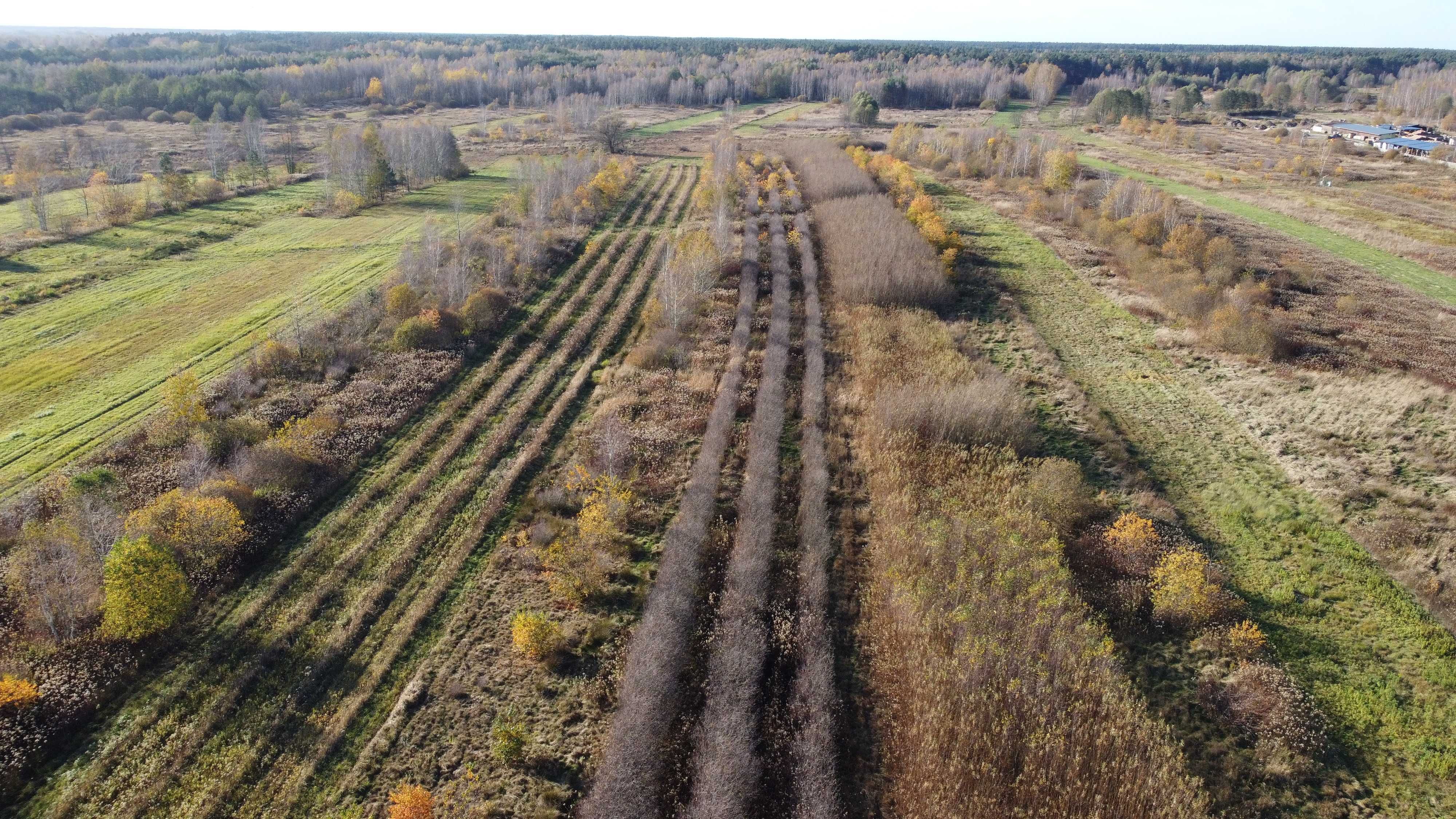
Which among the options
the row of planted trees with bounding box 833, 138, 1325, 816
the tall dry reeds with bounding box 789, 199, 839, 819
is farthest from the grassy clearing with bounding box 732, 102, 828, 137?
the row of planted trees with bounding box 833, 138, 1325, 816

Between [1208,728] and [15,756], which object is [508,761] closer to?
[15,756]

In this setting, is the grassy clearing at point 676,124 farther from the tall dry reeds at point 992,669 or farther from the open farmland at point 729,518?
the tall dry reeds at point 992,669

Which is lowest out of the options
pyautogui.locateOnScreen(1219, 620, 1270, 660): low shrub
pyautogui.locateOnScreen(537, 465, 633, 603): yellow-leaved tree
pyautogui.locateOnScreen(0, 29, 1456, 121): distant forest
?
pyautogui.locateOnScreen(1219, 620, 1270, 660): low shrub

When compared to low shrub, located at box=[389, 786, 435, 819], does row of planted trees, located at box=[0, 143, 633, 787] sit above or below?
above

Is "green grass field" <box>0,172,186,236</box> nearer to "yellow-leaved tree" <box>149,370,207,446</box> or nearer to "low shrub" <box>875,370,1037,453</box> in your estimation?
"yellow-leaved tree" <box>149,370,207,446</box>

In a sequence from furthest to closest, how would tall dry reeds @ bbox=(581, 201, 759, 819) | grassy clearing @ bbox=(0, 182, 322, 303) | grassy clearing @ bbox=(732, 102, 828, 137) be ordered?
grassy clearing @ bbox=(732, 102, 828, 137) → grassy clearing @ bbox=(0, 182, 322, 303) → tall dry reeds @ bbox=(581, 201, 759, 819)

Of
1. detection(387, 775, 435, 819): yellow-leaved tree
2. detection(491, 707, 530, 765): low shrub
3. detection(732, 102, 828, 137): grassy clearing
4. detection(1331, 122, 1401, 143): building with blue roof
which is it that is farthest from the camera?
detection(732, 102, 828, 137): grassy clearing

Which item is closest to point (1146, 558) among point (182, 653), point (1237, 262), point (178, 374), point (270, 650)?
point (270, 650)

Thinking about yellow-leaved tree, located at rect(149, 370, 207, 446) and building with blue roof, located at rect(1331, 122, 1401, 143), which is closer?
yellow-leaved tree, located at rect(149, 370, 207, 446)
